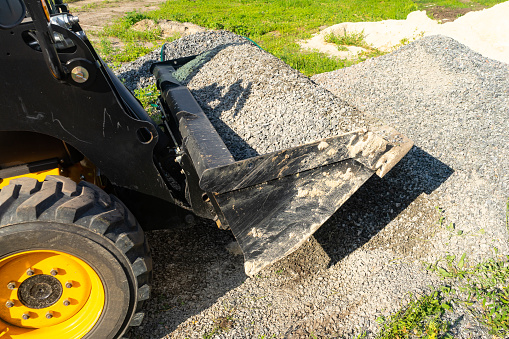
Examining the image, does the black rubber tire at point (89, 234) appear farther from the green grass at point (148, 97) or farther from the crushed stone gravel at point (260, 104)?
the green grass at point (148, 97)

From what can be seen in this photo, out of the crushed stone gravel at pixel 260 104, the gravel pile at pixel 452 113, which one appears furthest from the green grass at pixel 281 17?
the crushed stone gravel at pixel 260 104

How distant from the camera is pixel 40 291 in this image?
2031mm

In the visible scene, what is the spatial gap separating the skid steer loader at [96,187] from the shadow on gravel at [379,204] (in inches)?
31.3

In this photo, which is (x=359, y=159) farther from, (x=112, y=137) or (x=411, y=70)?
(x=411, y=70)

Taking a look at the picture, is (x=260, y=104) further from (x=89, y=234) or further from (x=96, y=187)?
(x=89, y=234)

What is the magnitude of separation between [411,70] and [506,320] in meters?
→ 3.86

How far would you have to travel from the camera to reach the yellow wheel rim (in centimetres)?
196

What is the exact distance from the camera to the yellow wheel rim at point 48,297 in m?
1.96

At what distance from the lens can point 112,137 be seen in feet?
6.66

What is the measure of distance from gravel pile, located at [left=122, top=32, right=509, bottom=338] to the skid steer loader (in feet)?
1.51

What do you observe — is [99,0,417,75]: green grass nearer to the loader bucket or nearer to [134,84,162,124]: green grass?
[134,84,162,124]: green grass

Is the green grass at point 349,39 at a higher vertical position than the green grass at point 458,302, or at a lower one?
lower

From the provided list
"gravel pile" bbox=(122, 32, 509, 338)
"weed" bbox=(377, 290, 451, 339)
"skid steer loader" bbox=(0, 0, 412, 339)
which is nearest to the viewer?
"skid steer loader" bbox=(0, 0, 412, 339)

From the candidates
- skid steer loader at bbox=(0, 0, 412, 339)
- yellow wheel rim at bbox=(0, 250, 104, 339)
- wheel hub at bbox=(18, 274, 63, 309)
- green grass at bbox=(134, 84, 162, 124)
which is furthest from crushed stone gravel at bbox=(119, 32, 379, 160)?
wheel hub at bbox=(18, 274, 63, 309)
